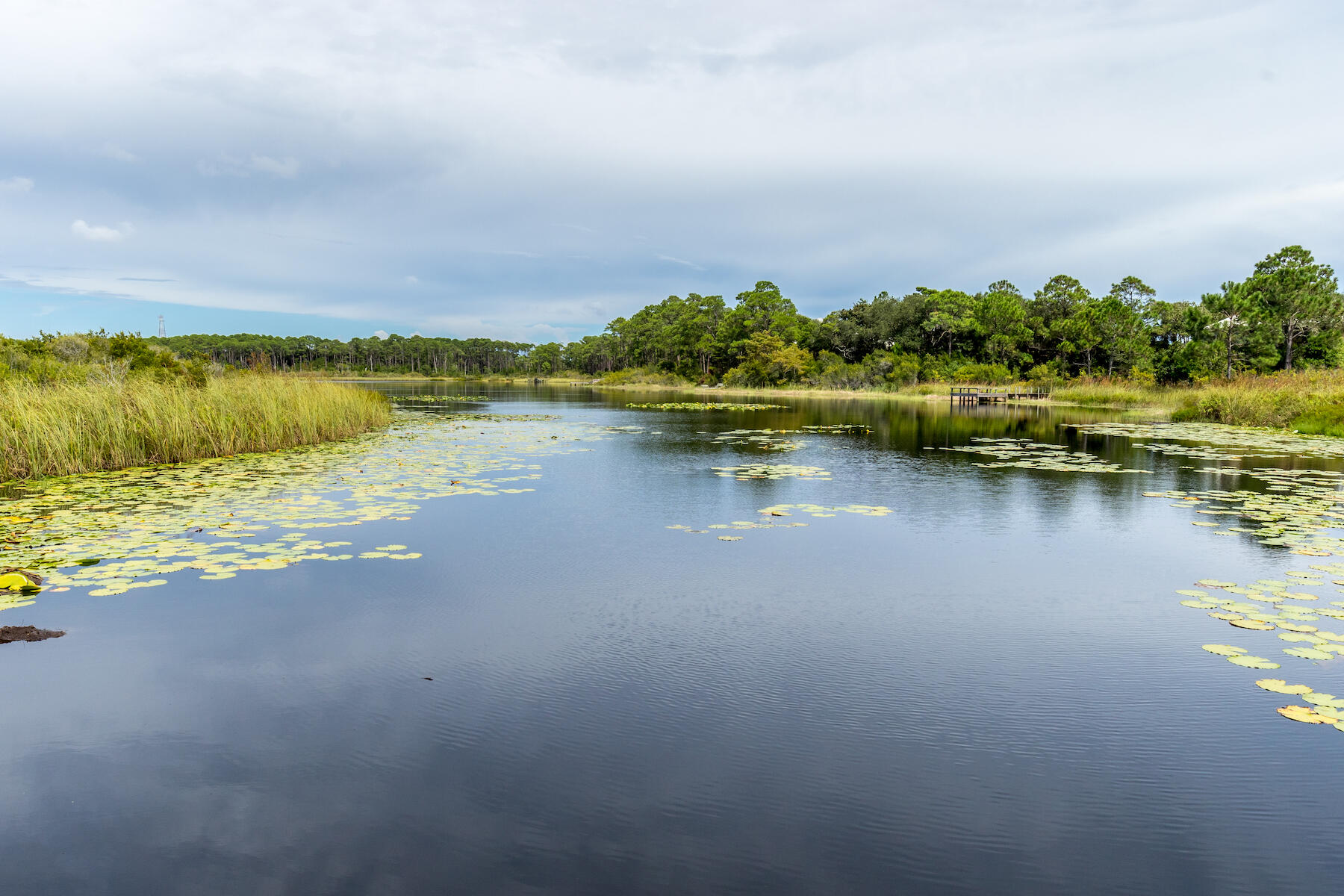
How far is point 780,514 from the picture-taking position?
8.73m

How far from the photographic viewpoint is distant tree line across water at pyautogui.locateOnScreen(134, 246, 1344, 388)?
39.9m

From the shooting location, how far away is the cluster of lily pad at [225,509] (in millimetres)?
6160

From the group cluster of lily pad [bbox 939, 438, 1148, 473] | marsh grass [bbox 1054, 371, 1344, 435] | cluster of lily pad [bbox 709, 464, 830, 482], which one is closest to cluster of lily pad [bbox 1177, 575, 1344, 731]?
cluster of lily pad [bbox 709, 464, 830, 482]

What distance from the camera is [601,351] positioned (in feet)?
390

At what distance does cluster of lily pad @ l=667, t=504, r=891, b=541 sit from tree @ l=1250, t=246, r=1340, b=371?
4153 centimetres

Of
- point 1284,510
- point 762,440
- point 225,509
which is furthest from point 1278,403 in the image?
point 225,509

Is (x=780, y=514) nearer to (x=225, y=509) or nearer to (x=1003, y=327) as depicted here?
(x=225, y=509)

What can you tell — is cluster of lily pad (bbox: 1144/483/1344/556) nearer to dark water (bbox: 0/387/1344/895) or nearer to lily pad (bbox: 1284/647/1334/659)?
dark water (bbox: 0/387/1344/895)

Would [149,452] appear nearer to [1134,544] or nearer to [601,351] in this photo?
[1134,544]

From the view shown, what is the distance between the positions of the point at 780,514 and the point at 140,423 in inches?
403

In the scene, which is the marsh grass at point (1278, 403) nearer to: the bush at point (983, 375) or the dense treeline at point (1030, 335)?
the dense treeline at point (1030, 335)

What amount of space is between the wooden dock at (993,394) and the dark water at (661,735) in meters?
35.2

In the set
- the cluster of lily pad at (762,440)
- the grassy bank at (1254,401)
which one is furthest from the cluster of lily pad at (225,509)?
the grassy bank at (1254,401)

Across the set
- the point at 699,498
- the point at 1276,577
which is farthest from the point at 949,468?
the point at 1276,577
